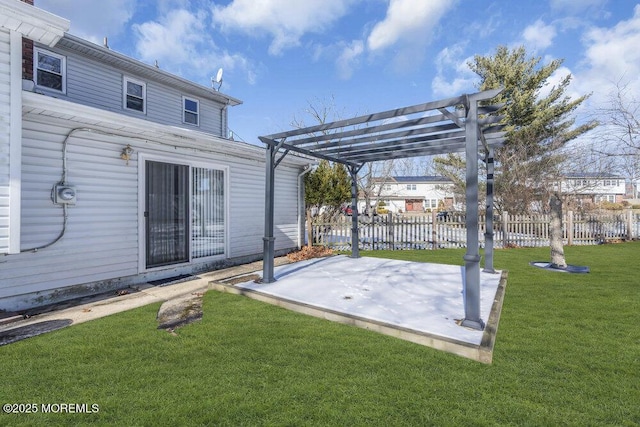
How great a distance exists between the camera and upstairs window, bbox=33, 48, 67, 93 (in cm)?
774

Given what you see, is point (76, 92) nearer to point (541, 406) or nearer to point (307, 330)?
point (307, 330)

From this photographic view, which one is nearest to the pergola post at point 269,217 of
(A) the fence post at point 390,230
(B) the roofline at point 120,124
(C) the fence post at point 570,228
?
(B) the roofline at point 120,124

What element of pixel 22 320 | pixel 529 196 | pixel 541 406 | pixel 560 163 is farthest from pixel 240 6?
pixel 560 163

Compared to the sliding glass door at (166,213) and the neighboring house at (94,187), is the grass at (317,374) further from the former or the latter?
the sliding glass door at (166,213)

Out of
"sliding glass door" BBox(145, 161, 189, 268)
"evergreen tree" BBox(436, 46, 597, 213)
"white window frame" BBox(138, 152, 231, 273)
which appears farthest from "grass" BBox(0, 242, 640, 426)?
"evergreen tree" BBox(436, 46, 597, 213)

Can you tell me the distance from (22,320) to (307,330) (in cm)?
358

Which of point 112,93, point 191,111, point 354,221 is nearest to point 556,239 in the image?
point 354,221

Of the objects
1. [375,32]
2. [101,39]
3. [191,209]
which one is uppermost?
[375,32]

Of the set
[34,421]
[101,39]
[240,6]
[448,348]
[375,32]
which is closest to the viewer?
[34,421]

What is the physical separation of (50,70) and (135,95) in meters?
2.12

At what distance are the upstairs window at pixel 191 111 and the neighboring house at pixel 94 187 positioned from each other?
8.66 feet

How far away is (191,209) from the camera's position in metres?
6.30

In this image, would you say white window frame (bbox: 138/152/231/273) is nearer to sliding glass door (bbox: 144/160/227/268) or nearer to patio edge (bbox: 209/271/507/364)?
sliding glass door (bbox: 144/160/227/268)

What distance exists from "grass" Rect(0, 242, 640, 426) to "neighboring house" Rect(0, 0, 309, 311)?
156 cm
